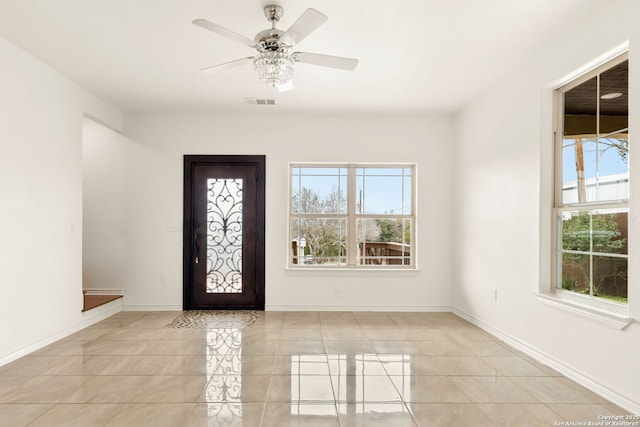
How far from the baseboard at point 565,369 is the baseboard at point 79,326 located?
172 inches

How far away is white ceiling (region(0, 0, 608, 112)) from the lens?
2898 millimetres

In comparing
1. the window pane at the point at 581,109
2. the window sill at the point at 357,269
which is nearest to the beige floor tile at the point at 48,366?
the window sill at the point at 357,269

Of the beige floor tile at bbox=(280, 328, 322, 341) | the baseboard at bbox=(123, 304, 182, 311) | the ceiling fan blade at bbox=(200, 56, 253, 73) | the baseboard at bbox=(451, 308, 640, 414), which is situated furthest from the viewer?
the baseboard at bbox=(123, 304, 182, 311)

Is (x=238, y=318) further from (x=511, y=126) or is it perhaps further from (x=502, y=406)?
(x=511, y=126)

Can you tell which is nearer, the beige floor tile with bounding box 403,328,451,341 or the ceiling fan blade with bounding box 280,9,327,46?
the ceiling fan blade with bounding box 280,9,327,46

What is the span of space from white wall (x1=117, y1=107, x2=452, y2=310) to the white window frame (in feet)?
7.21

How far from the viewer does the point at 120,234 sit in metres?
5.63

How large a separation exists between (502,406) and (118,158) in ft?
17.3

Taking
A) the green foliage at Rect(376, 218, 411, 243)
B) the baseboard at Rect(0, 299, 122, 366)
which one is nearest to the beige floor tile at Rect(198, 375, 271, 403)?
the baseboard at Rect(0, 299, 122, 366)

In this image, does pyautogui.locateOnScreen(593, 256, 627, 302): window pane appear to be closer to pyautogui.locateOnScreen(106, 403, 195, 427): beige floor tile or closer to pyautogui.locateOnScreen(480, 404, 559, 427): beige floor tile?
pyautogui.locateOnScreen(480, 404, 559, 427): beige floor tile

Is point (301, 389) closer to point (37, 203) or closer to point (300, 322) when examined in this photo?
point (300, 322)

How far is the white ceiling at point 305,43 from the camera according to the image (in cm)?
290

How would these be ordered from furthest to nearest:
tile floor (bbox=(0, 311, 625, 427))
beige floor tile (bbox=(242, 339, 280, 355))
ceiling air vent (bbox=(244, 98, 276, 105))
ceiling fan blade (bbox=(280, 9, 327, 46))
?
1. ceiling air vent (bbox=(244, 98, 276, 105))
2. beige floor tile (bbox=(242, 339, 280, 355))
3. tile floor (bbox=(0, 311, 625, 427))
4. ceiling fan blade (bbox=(280, 9, 327, 46))

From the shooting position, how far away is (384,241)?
5.82 metres
